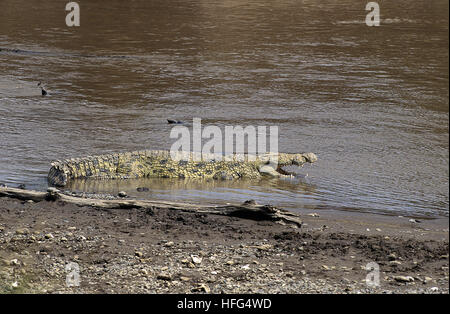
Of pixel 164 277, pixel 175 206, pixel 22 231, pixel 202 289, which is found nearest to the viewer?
pixel 202 289

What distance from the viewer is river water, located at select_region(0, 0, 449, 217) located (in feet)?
29.6

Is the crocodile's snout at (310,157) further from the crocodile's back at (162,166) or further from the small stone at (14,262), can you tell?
the small stone at (14,262)

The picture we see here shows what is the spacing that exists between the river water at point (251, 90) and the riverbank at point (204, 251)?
0.45 m

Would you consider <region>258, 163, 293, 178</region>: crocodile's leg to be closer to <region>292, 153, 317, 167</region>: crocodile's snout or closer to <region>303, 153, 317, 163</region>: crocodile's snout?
<region>292, 153, 317, 167</region>: crocodile's snout

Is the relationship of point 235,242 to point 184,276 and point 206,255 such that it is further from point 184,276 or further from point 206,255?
point 184,276

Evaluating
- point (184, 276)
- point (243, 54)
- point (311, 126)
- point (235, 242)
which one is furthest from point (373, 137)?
point (243, 54)

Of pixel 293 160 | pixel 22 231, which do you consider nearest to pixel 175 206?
pixel 22 231

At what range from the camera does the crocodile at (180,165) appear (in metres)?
10.2

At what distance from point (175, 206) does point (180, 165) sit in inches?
91.2

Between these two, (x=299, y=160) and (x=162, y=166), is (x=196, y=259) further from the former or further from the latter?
(x=299, y=160)

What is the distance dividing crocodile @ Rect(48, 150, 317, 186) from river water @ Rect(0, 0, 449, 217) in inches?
10.6

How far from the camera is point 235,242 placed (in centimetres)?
714

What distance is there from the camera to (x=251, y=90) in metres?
15.7

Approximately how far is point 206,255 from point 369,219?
6.73 feet
